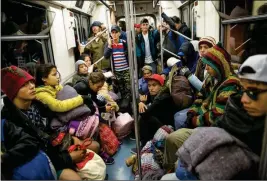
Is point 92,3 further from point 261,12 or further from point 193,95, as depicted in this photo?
point 261,12

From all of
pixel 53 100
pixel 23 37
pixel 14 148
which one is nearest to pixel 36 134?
pixel 14 148

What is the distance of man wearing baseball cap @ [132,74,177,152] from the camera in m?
2.38

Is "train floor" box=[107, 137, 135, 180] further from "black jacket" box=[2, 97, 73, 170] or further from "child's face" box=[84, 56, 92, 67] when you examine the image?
"child's face" box=[84, 56, 92, 67]

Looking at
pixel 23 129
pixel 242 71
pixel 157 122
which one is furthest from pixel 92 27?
pixel 242 71

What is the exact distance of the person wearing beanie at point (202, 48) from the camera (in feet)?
7.00

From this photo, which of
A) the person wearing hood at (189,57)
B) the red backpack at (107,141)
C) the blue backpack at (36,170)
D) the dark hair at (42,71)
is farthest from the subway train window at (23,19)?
the person wearing hood at (189,57)

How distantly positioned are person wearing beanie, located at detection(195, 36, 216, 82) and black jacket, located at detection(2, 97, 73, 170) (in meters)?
1.62

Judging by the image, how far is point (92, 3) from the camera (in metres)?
3.07

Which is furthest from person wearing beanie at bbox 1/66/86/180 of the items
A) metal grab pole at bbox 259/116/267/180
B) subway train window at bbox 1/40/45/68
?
metal grab pole at bbox 259/116/267/180

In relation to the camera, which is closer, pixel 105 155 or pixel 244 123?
pixel 244 123

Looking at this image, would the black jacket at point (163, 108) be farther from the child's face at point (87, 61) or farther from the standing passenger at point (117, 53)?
the child's face at point (87, 61)

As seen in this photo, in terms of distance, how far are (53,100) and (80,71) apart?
71 centimetres

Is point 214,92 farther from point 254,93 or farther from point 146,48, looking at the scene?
point 146,48

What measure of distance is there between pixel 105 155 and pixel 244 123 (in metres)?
1.77
